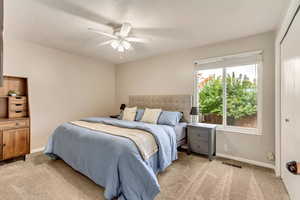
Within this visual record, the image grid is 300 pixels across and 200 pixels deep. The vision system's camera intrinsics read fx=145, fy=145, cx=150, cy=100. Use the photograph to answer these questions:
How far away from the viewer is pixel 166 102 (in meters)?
3.96

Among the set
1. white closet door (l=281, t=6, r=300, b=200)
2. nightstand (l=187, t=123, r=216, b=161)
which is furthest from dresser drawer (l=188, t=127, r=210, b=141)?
white closet door (l=281, t=6, r=300, b=200)

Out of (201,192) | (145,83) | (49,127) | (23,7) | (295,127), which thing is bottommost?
(201,192)

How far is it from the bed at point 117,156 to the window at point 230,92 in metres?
0.98

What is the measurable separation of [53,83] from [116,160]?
2939mm

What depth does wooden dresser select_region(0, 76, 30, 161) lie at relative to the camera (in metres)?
2.72

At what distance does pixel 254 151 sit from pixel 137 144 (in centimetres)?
236

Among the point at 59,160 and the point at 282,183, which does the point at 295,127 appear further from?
the point at 59,160

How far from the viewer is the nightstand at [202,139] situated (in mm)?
2941

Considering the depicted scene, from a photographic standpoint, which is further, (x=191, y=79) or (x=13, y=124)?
(x=191, y=79)

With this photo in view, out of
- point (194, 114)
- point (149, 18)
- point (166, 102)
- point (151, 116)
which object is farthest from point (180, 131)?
point (149, 18)

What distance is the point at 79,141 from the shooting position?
2324mm

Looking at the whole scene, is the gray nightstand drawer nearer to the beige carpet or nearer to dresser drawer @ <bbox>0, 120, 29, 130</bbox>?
the beige carpet

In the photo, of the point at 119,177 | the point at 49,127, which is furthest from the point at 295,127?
the point at 49,127

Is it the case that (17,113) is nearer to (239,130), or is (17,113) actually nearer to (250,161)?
(239,130)
